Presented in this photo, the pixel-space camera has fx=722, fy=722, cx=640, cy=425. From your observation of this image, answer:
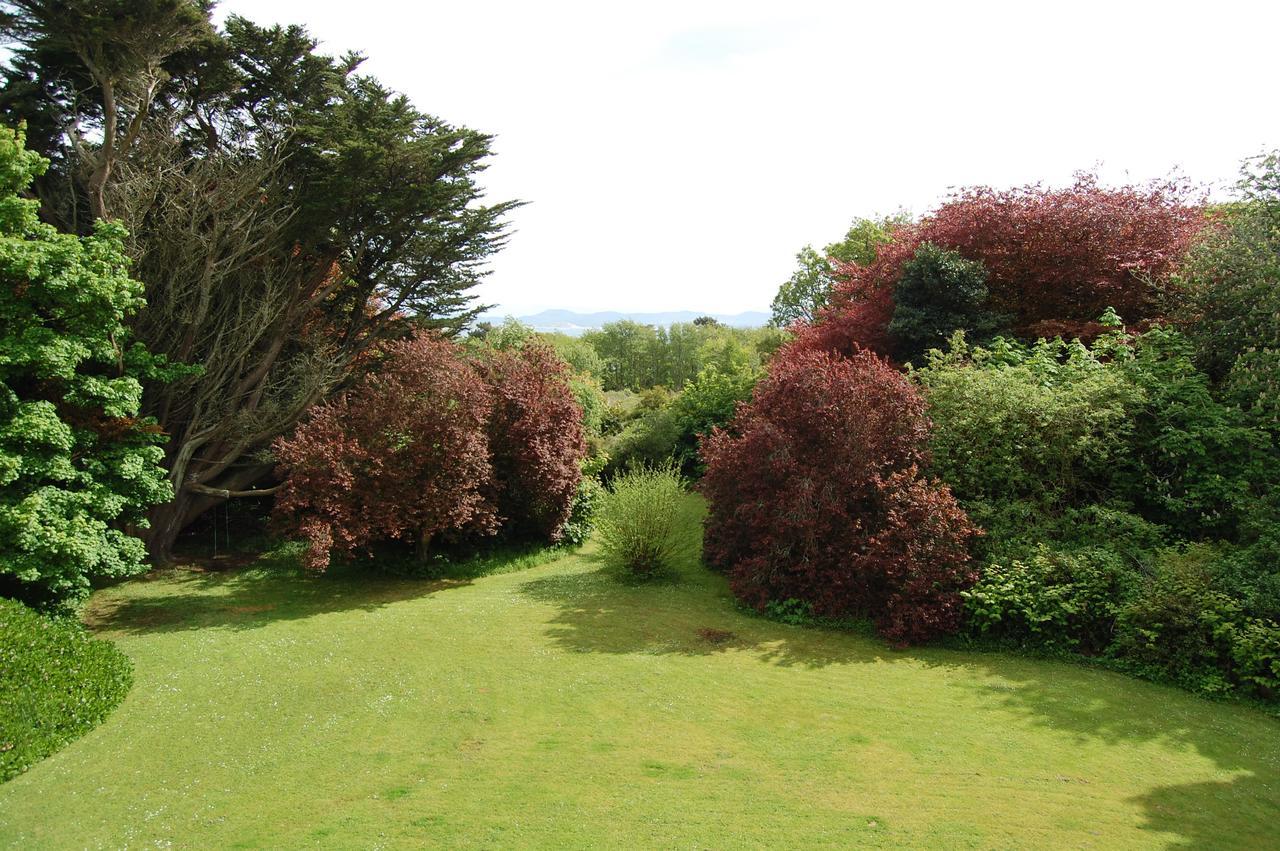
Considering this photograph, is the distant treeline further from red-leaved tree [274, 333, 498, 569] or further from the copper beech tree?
red-leaved tree [274, 333, 498, 569]

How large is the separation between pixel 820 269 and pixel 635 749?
31.5m

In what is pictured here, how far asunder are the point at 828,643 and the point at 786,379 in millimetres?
4302

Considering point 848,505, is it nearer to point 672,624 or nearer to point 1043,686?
point 672,624

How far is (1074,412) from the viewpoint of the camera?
11.0 metres

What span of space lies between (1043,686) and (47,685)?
1146 cm

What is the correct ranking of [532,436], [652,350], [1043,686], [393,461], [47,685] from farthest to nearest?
[652,350] < [532,436] < [393,461] < [1043,686] < [47,685]

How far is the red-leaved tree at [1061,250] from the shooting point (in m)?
14.4

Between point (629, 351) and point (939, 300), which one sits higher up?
point (629, 351)

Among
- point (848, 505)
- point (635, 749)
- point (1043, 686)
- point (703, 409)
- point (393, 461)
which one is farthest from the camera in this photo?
point (703, 409)

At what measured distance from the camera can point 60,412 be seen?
11.3 m

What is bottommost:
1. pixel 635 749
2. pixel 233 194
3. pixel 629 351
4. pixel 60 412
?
pixel 635 749

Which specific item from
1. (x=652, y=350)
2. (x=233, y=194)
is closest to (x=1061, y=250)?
(x=233, y=194)

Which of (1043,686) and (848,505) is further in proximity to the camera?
(848,505)

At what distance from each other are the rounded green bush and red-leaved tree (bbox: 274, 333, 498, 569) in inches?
146
